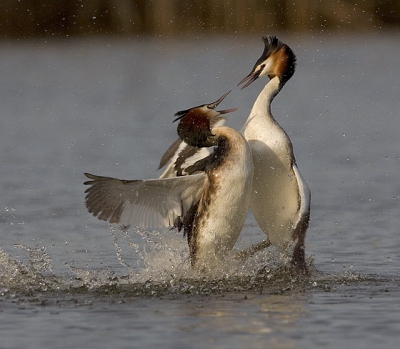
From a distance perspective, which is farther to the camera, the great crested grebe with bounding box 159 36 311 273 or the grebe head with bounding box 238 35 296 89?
the grebe head with bounding box 238 35 296 89

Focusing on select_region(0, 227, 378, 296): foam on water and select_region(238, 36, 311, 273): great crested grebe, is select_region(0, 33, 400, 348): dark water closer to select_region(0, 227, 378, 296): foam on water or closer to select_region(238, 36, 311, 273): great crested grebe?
select_region(0, 227, 378, 296): foam on water

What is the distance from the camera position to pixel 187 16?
2986cm

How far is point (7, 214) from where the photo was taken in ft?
38.3

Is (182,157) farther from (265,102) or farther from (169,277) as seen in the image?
(169,277)

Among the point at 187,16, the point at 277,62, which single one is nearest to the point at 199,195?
the point at 277,62

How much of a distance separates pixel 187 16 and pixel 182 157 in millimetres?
20986

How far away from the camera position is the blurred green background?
92.7 ft

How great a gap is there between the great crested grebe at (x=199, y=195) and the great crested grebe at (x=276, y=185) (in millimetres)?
316

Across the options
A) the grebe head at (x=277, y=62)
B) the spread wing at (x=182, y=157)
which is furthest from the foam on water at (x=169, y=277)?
the grebe head at (x=277, y=62)

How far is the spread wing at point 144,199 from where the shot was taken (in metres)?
8.15

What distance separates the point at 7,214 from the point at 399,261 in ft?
16.1

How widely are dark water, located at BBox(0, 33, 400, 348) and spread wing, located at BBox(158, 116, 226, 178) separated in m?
0.60

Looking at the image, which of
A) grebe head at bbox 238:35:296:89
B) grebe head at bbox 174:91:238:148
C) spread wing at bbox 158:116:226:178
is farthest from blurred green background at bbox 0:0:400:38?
grebe head at bbox 174:91:238:148

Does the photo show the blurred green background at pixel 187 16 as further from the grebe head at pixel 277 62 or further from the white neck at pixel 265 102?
the white neck at pixel 265 102
